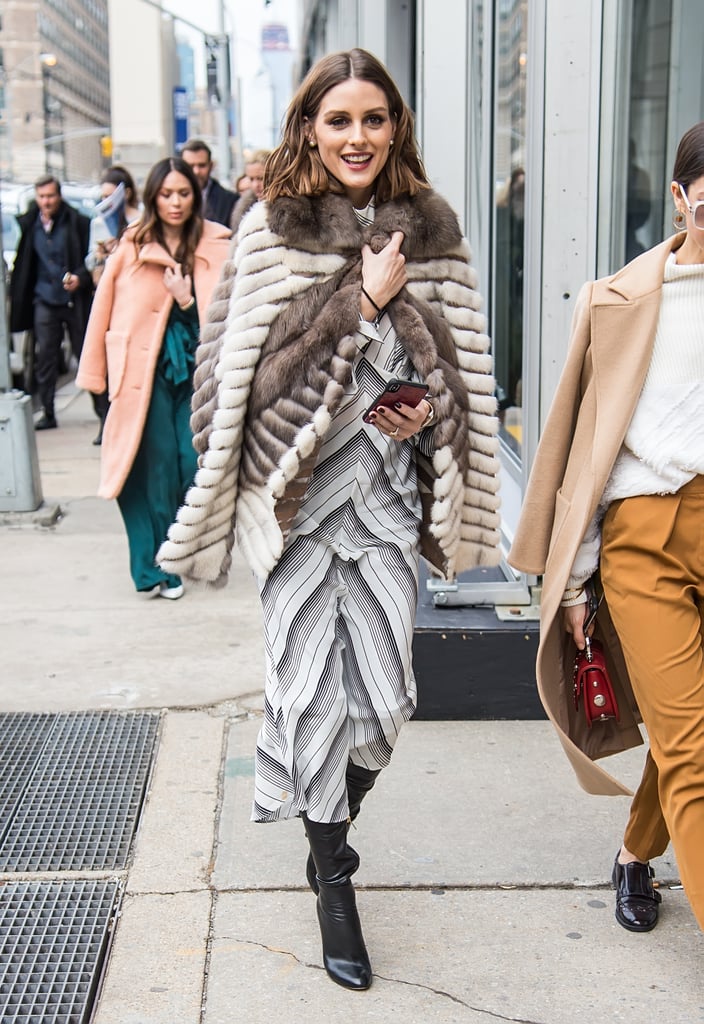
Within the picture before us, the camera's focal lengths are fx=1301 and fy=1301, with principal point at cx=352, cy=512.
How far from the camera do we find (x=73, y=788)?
4145 mm

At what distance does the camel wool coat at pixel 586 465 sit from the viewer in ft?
9.25

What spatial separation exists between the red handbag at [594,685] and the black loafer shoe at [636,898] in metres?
0.43

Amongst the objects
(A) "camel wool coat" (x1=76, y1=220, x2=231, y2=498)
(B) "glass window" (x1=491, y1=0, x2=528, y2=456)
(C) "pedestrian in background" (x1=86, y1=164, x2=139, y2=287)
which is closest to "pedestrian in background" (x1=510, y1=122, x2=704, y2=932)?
(B) "glass window" (x1=491, y1=0, x2=528, y2=456)

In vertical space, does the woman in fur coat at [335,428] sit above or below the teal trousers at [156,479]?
above

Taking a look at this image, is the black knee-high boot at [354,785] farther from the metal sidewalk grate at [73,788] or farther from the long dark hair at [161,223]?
the long dark hair at [161,223]

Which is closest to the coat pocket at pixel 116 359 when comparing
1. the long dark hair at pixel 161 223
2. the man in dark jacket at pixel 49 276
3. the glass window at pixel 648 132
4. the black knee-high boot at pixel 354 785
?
the long dark hair at pixel 161 223

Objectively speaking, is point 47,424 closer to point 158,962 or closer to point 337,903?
point 158,962

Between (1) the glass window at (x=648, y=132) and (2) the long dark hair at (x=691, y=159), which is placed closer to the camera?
(2) the long dark hair at (x=691, y=159)

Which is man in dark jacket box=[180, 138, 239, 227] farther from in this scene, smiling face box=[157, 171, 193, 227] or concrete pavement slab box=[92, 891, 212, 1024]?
concrete pavement slab box=[92, 891, 212, 1024]

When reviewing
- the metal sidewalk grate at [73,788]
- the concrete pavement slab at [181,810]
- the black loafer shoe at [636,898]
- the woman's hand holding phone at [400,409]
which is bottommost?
the metal sidewalk grate at [73,788]

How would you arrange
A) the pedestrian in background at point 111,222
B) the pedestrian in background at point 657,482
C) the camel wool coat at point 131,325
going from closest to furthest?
the pedestrian in background at point 657,482 < the camel wool coat at point 131,325 < the pedestrian in background at point 111,222

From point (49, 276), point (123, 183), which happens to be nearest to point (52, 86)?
point (49, 276)

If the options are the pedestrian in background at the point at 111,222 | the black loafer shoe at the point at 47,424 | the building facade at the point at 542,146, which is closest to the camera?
the building facade at the point at 542,146

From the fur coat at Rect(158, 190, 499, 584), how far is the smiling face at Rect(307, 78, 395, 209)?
0.24 ft
